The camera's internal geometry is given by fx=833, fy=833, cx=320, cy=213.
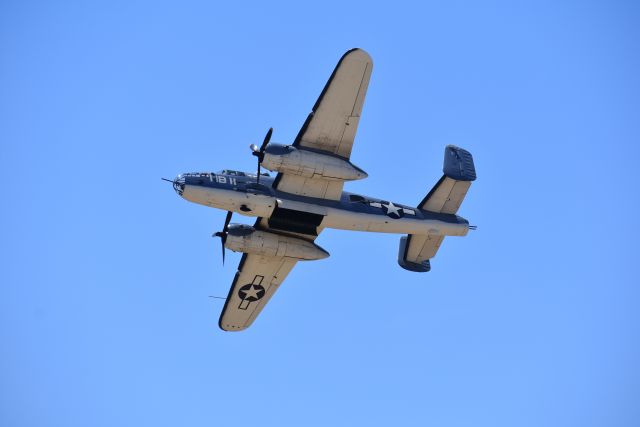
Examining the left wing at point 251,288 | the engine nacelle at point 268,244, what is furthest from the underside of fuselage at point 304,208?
the left wing at point 251,288

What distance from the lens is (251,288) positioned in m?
36.8

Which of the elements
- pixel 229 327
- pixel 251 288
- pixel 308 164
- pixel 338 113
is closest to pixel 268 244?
pixel 251 288

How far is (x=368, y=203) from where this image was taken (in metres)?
33.8

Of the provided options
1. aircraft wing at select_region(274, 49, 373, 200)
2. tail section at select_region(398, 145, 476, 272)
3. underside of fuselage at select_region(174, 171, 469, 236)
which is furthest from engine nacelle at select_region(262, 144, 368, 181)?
tail section at select_region(398, 145, 476, 272)

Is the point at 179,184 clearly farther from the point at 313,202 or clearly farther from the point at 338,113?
the point at 338,113

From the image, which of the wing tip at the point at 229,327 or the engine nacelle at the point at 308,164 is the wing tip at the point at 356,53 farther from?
the wing tip at the point at 229,327

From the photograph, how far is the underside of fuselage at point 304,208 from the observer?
103 ft

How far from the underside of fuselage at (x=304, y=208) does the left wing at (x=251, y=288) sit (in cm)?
306

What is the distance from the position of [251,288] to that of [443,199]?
30.3 ft

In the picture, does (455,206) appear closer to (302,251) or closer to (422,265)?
(422,265)

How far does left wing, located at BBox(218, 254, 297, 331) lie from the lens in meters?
36.1

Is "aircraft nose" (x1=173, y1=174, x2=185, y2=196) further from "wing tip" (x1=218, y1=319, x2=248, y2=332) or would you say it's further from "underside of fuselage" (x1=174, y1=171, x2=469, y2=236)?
"wing tip" (x1=218, y1=319, x2=248, y2=332)

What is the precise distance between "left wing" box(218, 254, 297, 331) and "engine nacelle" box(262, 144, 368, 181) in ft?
17.6

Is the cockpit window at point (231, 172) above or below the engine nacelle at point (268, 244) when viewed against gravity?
above
